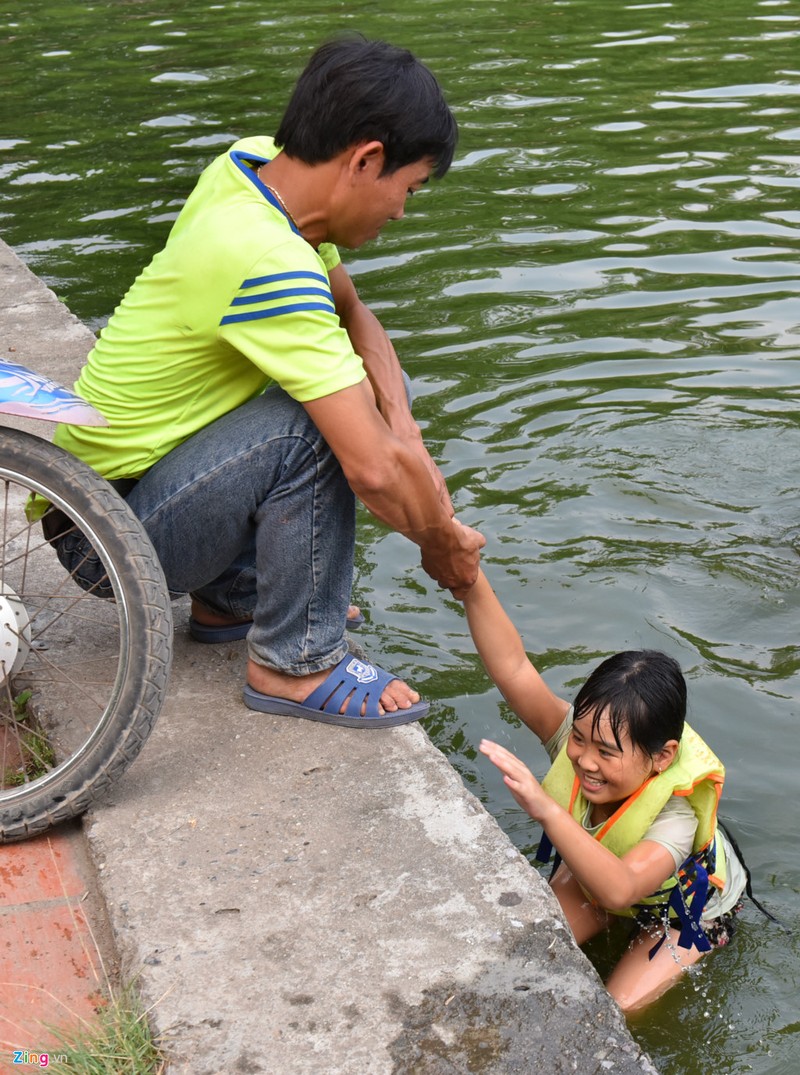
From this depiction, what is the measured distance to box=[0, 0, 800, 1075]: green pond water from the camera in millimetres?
4188

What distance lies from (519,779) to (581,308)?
4258mm

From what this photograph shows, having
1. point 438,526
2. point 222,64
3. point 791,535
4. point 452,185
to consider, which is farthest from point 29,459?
point 222,64

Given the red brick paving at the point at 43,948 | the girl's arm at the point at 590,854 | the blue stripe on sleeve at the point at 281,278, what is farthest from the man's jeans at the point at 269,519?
the red brick paving at the point at 43,948

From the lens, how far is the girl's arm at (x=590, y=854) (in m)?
3.07

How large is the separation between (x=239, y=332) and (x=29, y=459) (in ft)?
1.78

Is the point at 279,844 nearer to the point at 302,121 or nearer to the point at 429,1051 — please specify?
the point at 429,1051

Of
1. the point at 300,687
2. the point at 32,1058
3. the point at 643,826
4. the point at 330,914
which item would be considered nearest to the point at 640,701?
the point at 643,826

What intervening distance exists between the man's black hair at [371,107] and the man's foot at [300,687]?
4.08 feet

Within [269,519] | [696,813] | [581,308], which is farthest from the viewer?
[581,308]

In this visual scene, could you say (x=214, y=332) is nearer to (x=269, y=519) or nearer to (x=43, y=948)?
(x=269, y=519)

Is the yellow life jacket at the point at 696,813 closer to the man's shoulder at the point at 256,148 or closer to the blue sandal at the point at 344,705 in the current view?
the blue sandal at the point at 344,705

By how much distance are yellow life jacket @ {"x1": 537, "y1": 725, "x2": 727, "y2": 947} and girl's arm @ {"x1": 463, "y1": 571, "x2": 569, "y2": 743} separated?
1.55 ft

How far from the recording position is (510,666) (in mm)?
3838

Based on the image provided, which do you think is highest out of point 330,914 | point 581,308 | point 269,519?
point 269,519
